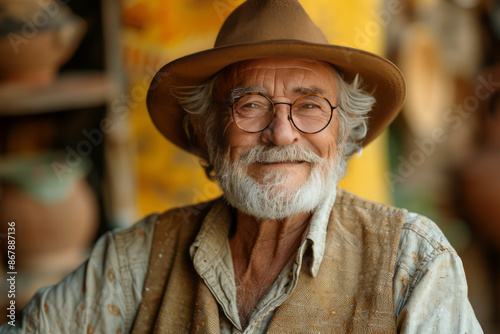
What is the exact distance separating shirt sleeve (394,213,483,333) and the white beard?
0.36 meters

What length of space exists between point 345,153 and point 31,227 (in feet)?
Answer: 8.05

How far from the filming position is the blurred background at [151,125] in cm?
358

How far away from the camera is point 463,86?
162 inches

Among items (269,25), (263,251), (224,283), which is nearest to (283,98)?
(269,25)

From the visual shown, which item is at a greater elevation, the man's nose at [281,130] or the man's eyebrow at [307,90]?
the man's eyebrow at [307,90]

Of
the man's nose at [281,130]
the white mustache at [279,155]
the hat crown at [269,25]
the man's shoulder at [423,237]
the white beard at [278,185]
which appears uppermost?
the hat crown at [269,25]

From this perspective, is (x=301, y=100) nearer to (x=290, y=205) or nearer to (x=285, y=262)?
(x=290, y=205)

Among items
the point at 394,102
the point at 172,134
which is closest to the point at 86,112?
the point at 172,134

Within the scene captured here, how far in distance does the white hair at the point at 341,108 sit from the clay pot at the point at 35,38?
1.79 meters

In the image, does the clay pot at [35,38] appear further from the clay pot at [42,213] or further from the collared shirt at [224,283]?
the collared shirt at [224,283]

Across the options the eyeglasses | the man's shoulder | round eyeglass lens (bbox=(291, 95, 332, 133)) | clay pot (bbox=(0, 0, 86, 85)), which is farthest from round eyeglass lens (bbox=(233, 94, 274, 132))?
clay pot (bbox=(0, 0, 86, 85))

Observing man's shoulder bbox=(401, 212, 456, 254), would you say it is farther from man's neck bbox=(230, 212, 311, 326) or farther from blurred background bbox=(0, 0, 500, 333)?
blurred background bbox=(0, 0, 500, 333)

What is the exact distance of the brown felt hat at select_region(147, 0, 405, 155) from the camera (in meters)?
1.85

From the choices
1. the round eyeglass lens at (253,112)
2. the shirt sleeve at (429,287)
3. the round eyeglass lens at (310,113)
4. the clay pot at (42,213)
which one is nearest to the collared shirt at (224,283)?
the shirt sleeve at (429,287)
